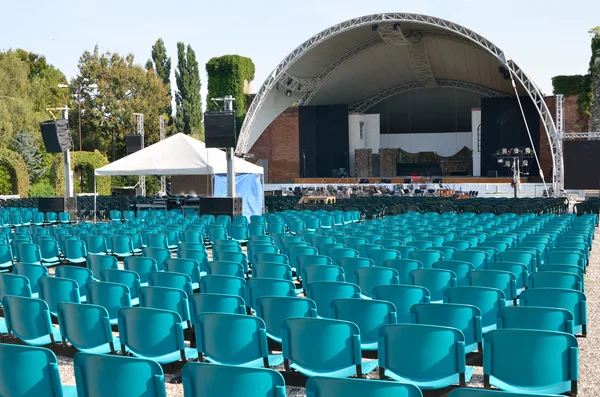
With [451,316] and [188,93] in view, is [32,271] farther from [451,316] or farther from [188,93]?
[188,93]

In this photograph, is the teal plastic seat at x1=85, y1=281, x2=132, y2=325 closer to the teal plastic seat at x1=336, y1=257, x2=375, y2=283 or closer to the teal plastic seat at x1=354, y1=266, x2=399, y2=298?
the teal plastic seat at x1=354, y1=266, x2=399, y2=298

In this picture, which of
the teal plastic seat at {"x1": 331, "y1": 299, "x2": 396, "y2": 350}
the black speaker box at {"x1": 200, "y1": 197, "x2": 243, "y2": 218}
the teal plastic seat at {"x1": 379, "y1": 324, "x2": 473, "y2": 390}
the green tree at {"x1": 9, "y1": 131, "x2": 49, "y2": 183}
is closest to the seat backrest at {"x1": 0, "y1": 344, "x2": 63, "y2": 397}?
the teal plastic seat at {"x1": 379, "y1": 324, "x2": 473, "y2": 390}

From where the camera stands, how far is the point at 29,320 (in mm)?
4855

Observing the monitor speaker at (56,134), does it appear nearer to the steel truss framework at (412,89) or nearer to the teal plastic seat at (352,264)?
the teal plastic seat at (352,264)

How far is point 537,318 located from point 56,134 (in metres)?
16.8

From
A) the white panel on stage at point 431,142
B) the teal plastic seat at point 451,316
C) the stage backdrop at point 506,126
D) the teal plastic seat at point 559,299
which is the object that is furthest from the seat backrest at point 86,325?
the white panel on stage at point 431,142

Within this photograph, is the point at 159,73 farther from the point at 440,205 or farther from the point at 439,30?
the point at 440,205

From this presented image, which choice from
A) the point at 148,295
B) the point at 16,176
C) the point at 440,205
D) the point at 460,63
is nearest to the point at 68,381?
the point at 148,295

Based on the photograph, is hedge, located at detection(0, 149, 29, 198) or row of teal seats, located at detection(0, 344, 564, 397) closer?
row of teal seats, located at detection(0, 344, 564, 397)

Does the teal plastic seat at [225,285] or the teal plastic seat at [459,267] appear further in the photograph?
the teal plastic seat at [459,267]

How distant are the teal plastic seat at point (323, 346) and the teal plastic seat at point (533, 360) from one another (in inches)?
28.7

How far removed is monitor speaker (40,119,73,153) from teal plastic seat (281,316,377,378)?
639 inches

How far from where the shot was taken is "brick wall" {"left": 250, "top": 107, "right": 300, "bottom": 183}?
43062 millimetres

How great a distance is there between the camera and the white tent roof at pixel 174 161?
18734mm
